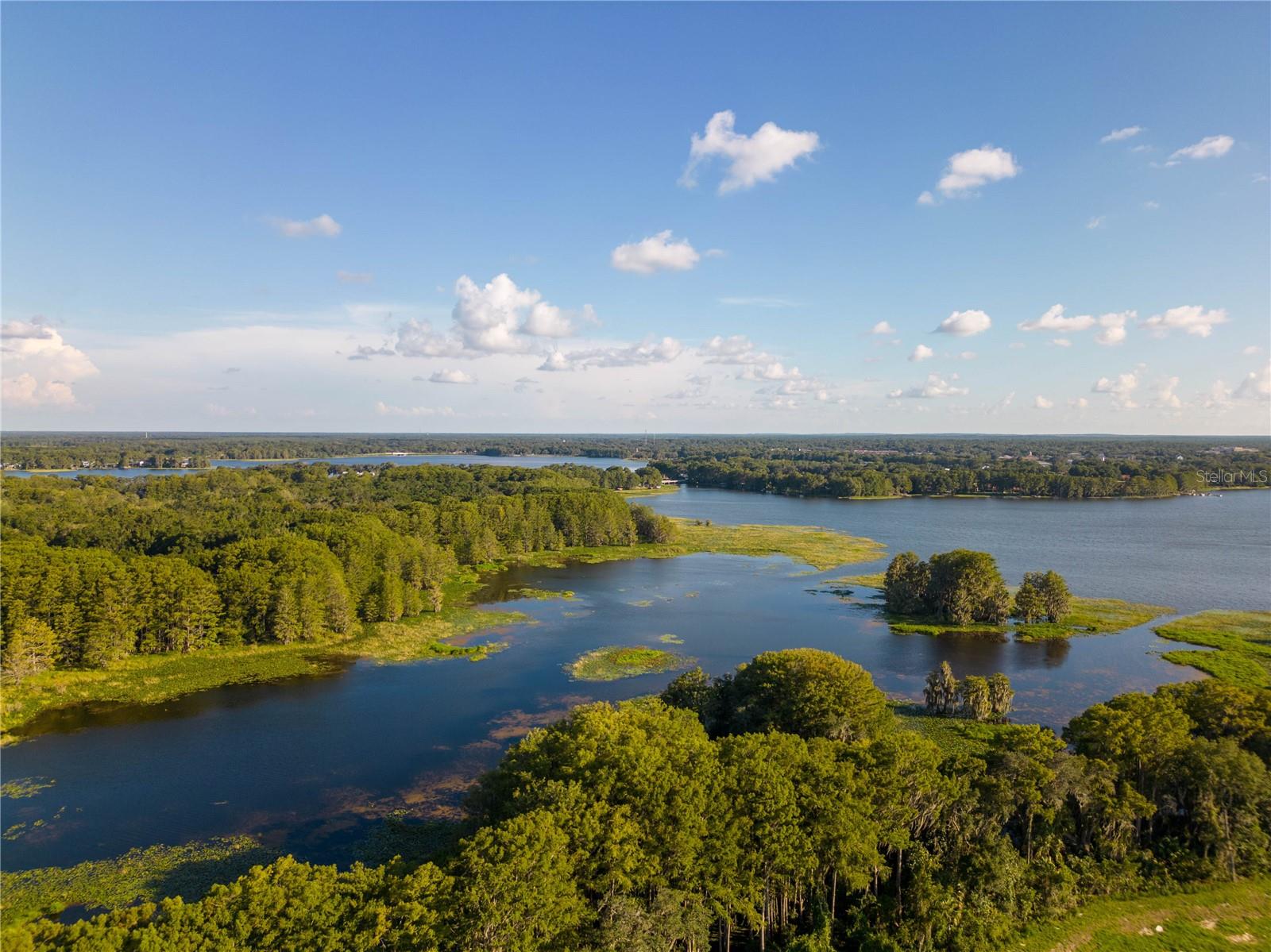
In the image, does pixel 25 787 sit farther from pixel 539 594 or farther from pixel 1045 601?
pixel 1045 601

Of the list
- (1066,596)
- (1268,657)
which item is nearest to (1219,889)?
(1268,657)

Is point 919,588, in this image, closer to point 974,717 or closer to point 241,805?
point 974,717

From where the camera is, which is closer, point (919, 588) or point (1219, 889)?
point (1219, 889)

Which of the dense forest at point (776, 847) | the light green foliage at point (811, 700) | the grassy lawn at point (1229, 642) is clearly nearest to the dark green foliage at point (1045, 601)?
the grassy lawn at point (1229, 642)

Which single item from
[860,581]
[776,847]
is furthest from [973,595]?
[776,847]

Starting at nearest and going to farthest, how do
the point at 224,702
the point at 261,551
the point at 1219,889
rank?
the point at 1219,889 → the point at 224,702 → the point at 261,551
